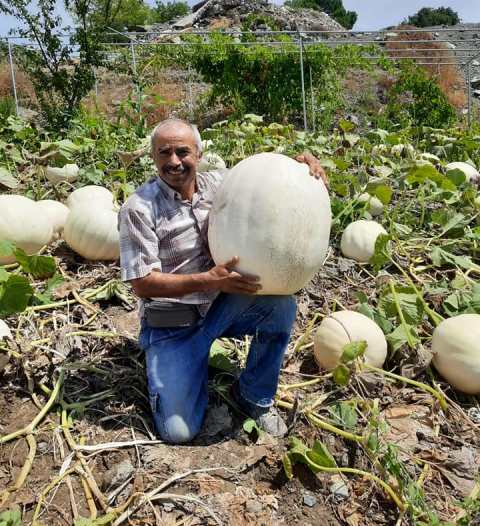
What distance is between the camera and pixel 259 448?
7.25ft

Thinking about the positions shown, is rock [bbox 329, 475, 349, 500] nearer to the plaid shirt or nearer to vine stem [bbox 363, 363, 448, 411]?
vine stem [bbox 363, 363, 448, 411]

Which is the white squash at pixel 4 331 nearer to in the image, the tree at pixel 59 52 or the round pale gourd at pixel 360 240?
the round pale gourd at pixel 360 240

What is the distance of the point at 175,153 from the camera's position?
2285 millimetres

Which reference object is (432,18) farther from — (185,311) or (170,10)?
(185,311)

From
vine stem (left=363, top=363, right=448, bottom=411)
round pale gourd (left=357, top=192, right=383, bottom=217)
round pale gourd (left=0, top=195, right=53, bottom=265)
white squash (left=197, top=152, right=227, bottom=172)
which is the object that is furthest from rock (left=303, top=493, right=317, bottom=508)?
white squash (left=197, top=152, right=227, bottom=172)

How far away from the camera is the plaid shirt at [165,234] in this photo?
2184 millimetres

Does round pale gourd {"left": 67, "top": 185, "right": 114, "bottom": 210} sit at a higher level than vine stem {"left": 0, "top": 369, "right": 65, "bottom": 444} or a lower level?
higher

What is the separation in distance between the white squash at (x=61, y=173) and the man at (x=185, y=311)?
2.17m

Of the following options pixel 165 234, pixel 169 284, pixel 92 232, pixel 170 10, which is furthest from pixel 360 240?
pixel 170 10

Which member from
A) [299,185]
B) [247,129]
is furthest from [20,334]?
[247,129]

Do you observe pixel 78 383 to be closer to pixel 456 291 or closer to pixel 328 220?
pixel 328 220

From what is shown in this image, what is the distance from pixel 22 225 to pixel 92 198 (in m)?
0.51

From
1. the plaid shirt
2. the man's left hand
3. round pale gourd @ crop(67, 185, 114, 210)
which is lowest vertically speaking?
round pale gourd @ crop(67, 185, 114, 210)

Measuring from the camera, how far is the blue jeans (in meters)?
2.27
